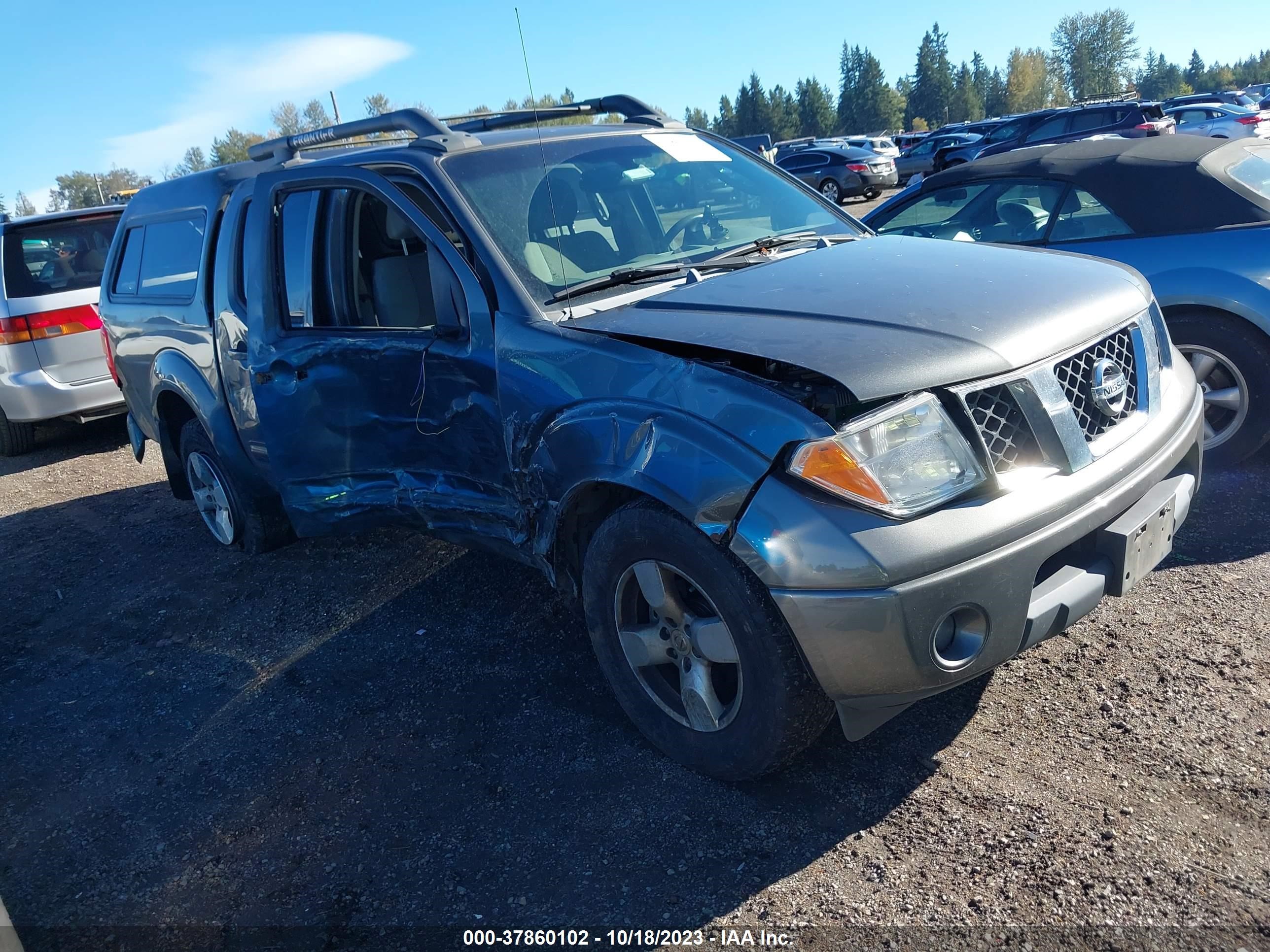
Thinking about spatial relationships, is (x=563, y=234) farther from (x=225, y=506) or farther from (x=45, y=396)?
(x=45, y=396)

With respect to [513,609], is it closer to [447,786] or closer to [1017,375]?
[447,786]

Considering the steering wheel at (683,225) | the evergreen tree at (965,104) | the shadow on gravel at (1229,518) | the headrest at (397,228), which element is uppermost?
the evergreen tree at (965,104)

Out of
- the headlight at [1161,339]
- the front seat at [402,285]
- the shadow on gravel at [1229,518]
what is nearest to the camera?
the headlight at [1161,339]

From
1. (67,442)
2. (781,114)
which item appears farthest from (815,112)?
(67,442)

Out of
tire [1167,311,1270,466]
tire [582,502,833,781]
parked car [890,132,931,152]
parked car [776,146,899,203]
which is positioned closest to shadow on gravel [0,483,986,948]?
tire [582,502,833,781]

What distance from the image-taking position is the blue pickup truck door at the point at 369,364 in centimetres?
331

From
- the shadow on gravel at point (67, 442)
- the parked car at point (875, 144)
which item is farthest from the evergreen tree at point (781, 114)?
the shadow on gravel at point (67, 442)

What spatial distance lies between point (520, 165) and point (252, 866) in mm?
2461

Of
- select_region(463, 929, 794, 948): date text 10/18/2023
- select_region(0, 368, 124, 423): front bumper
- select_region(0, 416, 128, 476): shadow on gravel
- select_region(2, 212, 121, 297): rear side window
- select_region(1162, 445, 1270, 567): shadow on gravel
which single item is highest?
select_region(2, 212, 121, 297): rear side window

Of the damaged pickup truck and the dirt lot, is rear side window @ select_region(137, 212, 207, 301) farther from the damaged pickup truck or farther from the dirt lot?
the dirt lot

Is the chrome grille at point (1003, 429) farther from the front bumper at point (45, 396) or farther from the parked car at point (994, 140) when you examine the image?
the parked car at point (994, 140)

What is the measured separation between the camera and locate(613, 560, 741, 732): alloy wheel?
2678 millimetres

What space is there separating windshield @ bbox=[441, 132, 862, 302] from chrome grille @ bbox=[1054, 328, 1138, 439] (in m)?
1.33

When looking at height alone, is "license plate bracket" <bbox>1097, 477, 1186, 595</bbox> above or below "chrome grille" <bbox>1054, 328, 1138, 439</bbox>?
below
